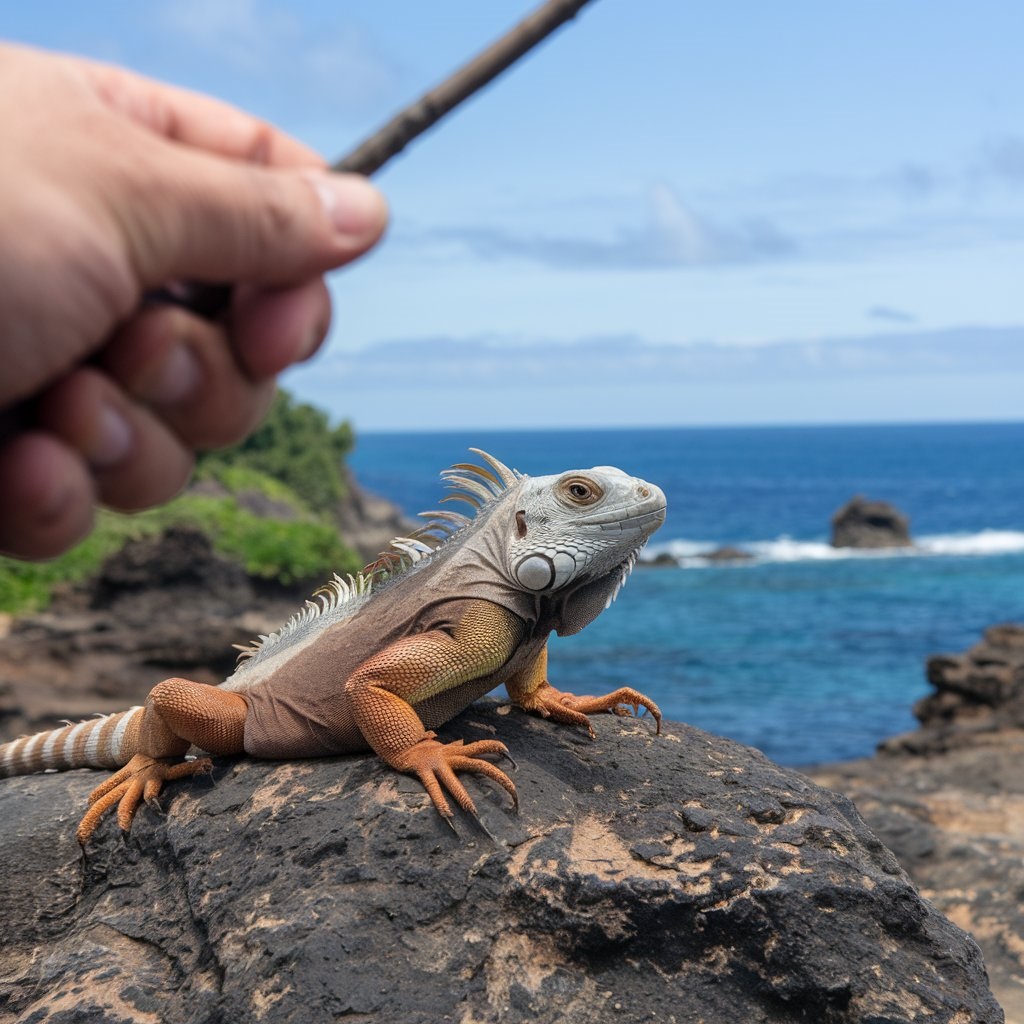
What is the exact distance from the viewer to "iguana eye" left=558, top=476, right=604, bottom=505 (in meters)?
4.70

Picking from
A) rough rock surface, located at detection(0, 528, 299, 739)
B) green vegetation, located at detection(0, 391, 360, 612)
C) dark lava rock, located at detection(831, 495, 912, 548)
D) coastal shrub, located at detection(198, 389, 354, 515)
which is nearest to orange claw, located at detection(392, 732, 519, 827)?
green vegetation, located at detection(0, 391, 360, 612)

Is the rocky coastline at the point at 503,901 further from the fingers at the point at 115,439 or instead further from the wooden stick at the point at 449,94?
the wooden stick at the point at 449,94

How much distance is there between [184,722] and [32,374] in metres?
3.67

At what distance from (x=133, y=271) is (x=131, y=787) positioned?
4008mm

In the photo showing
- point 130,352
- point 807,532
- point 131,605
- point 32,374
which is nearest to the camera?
point 32,374

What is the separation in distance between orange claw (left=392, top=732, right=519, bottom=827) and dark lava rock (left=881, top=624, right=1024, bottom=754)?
10799 millimetres

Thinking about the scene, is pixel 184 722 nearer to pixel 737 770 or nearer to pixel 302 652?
pixel 302 652

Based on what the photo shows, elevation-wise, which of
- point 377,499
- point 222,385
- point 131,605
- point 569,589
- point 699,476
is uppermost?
→ point 222,385

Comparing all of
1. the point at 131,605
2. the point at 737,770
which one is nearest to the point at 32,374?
the point at 737,770

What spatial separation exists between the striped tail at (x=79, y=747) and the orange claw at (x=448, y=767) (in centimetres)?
160

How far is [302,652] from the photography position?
515cm

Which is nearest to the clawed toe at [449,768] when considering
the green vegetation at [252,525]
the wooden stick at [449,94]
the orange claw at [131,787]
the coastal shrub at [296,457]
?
the orange claw at [131,787]

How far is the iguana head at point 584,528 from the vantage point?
4.66m

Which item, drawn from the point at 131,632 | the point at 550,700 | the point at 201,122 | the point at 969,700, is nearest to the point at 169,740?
the point at 550,700
